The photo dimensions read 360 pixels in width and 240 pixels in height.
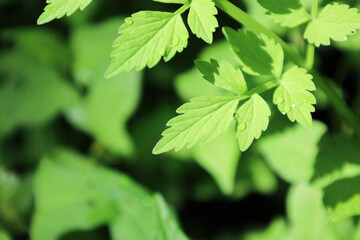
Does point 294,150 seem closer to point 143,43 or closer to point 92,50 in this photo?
point 143,43

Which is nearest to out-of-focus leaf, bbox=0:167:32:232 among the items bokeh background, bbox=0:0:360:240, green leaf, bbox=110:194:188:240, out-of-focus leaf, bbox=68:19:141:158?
bokeh background, bbox=0:0:360:240

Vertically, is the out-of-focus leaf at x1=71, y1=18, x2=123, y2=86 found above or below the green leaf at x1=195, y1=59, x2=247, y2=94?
below

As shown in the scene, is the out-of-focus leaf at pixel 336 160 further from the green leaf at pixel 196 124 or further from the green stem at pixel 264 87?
the green leaf at pixel 196 124

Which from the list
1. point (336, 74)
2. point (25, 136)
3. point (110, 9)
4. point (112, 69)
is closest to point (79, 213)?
point (25, 136)

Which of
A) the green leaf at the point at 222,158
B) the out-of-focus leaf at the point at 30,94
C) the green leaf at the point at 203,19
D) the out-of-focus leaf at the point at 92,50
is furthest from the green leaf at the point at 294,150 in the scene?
the out-of-focus leaf at the point at 30,94

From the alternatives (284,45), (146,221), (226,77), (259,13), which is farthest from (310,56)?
(146,221)

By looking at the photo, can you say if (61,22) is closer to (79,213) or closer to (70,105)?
(70,105)

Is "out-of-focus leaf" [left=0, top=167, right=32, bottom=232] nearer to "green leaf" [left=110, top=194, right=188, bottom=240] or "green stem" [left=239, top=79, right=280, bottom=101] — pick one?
"green leaf" [left=110, top=194, right=188, bottom=240]
